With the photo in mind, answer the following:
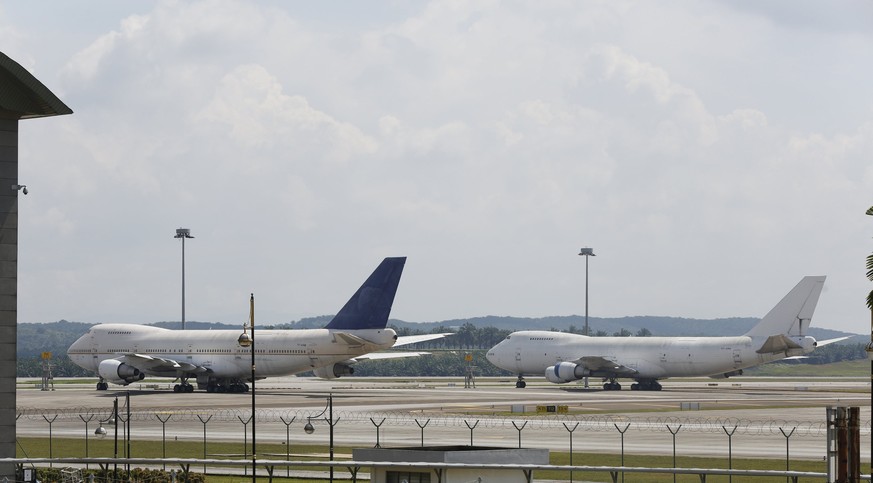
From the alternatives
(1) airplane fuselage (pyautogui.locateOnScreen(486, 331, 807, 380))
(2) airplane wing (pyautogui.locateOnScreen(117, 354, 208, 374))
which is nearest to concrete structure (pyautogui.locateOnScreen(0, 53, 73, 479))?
(2) airplane wing (pyautogui.locateOnScreen(117, 354, 208, 374))

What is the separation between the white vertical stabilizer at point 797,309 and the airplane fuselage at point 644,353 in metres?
1.69

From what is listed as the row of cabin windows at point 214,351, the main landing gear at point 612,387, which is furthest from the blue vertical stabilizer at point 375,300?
the main landing gear at point 612,387

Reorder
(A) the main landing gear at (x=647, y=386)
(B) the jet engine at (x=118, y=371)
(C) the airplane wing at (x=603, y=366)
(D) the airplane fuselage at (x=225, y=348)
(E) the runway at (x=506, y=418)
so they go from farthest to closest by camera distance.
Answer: (A) the main landing gear at (x=647, y=386) → (C) the airplane wing at (x=603, y=366) → (B) the jet engine at (x=118, y=371) → (D) the airplane fuselage at (x=225, y=348) → (E) the runway at (x=506, y=418)

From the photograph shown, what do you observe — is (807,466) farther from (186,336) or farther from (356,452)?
(186,336)

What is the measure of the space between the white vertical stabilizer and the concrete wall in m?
70.8

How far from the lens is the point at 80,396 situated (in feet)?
327

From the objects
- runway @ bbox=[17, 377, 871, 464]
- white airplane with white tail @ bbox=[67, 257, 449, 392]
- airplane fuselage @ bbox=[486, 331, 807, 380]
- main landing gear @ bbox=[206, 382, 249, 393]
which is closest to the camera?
runway @ bbox=[17, 377, 871, 464]

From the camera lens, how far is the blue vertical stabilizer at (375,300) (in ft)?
293

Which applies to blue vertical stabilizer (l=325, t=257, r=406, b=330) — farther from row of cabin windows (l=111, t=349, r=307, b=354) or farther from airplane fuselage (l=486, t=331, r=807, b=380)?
airplane fuselage (l=486, t=331, r=807, b=380)

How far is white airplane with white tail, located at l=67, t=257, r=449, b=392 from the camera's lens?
294 ft

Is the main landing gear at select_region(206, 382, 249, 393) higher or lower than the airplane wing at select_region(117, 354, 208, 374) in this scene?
lower

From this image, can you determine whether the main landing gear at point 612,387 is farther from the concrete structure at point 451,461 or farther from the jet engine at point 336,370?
the concrete structure at point 451,461

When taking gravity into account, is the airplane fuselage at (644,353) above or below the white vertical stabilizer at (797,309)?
below

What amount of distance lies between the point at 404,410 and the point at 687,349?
34464mm
